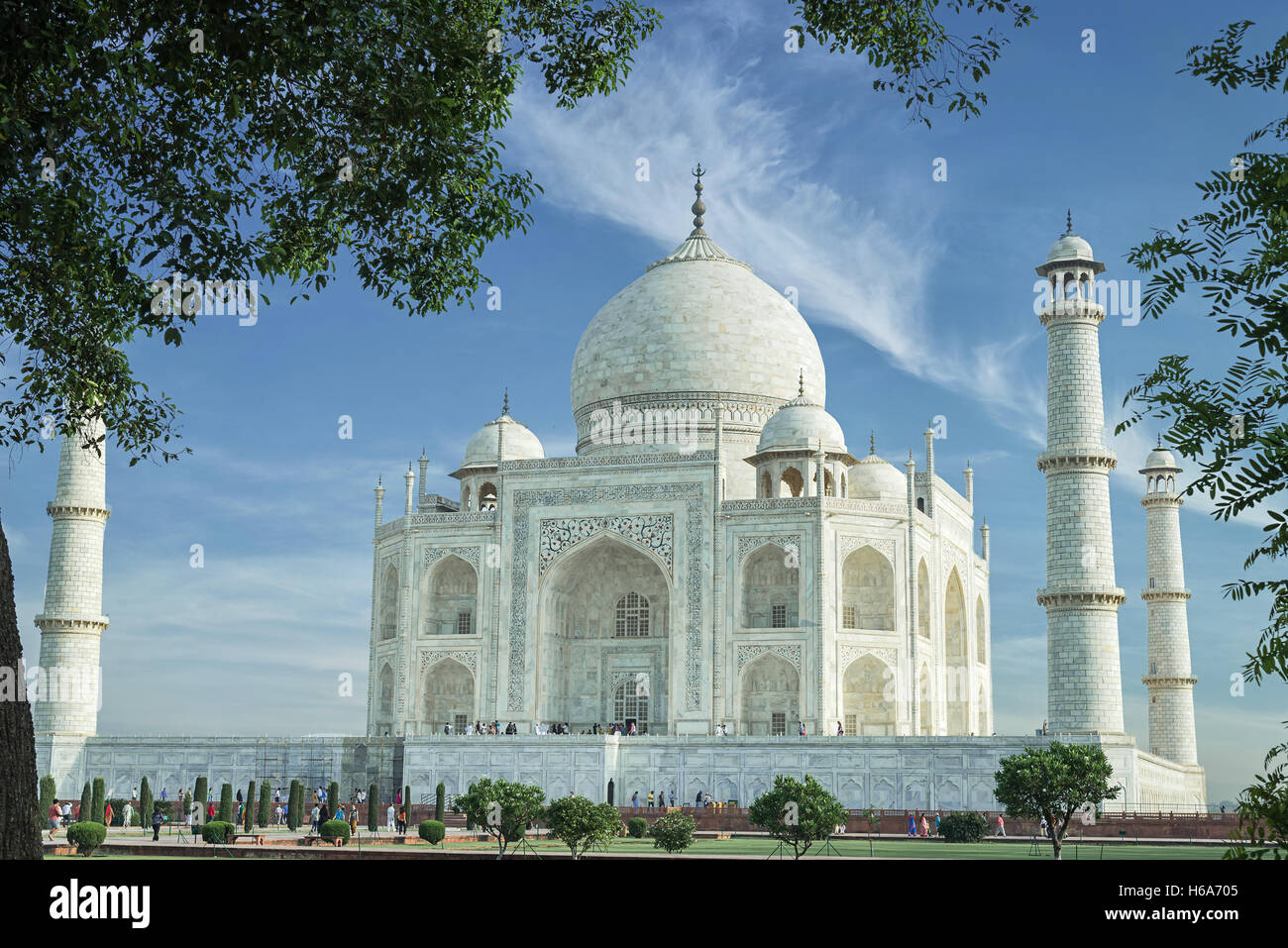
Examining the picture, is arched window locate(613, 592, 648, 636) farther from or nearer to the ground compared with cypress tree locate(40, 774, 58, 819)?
farther from the ground

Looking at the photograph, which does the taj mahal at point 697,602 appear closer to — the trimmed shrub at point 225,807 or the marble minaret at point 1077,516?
the marble minaret at point 1077,516

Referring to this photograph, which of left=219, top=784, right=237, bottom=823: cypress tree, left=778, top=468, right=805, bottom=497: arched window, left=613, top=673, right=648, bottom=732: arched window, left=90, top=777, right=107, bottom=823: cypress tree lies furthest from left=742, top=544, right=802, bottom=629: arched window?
left=90, top=777, right=107, bottom=823: cypress tree

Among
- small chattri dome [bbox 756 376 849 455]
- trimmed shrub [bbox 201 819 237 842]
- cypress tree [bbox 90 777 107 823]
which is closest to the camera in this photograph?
trimmed shrub [bbox 201 819 237 842]

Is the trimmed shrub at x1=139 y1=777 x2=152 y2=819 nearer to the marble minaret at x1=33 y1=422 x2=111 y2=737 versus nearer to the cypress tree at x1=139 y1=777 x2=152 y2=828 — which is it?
the cypress tree at x1=139 y1=777 x2=152 y2=828

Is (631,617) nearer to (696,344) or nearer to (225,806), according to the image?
(696,344)

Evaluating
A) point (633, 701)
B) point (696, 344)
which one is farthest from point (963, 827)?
point (696, 344)
